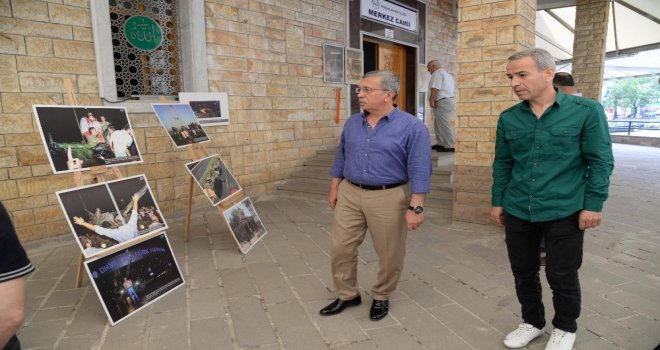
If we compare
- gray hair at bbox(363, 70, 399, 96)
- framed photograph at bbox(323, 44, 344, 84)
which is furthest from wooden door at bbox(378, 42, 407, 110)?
gray hair at bbox(363, 70, 399, 96)

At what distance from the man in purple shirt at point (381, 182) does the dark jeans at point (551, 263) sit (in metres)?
0.53

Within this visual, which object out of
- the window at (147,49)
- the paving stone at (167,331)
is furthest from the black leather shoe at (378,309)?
the window at (147,49)

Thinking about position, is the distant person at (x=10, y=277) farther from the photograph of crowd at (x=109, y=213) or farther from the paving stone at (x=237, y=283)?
the paving stone at (x=237, y=283)

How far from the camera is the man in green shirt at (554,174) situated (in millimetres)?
1889

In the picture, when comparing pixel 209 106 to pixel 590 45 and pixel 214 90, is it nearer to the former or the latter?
pixel 214 90

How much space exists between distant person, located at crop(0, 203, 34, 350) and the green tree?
35494 mm

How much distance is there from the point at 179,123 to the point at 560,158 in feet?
10.7

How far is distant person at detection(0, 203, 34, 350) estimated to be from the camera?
1.38 m

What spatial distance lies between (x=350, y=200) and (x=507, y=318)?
1236 mm

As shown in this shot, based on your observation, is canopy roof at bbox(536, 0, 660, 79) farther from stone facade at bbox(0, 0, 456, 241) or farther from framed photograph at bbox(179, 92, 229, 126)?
framed photograph at bbox(179, 92, 229, 126)

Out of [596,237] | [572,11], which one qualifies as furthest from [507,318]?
[572,11]

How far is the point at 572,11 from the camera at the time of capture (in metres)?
11.3

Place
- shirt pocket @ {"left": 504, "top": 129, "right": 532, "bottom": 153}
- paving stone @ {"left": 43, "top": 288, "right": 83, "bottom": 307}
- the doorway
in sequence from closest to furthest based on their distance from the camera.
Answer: shirt pocket @ {"left": 504, "top": 129, "right": 532, "bottom": 153}, paving stone @ {"left": 43, "top": 288, "right": 83, "bottom": 307}, the doorway

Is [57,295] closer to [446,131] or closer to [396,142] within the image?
[396,142]
